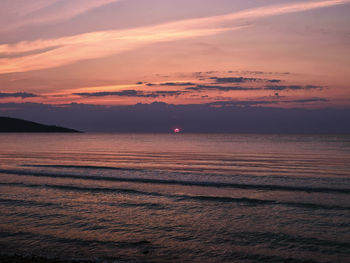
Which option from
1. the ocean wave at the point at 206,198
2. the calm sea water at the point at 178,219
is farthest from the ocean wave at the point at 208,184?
the ocean wave at the point at 206,198

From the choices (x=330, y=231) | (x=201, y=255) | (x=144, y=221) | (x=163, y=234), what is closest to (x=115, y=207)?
(x=144, y=221)

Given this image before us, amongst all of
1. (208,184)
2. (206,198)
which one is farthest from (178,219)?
(208,184)

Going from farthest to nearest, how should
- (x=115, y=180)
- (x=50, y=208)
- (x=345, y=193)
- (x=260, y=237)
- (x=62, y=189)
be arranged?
1. (x=115, y=180)
2. (x=62, y=189)
3. (x=345, y=193)
4. (x=50, y=208)
5. (x=260, y=237)

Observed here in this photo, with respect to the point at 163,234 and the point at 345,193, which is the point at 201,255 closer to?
the point at 163,234

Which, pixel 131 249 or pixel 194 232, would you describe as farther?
pixel 194 232

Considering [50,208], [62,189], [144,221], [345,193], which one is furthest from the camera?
[62,189]

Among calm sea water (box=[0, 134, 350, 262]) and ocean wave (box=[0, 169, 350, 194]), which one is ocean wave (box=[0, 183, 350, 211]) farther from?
ocean wave (box=[0, 169, 350, 194])

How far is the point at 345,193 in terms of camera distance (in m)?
18.8

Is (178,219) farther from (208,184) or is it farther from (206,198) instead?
(208,184)

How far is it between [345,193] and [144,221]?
12772 mm

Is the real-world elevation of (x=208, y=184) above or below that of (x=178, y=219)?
below

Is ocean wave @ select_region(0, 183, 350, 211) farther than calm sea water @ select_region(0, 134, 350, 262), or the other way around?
ocean wave @ select_region(0, 183, 350, 211)

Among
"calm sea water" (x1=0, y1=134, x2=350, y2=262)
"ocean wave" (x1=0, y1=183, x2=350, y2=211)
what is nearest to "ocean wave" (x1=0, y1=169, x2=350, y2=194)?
"calm sea water" (x1=0, y1=134, x2=350, y2=262)

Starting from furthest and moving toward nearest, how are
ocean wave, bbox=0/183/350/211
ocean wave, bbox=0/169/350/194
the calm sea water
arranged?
ocean wave, bbox=0/169/350/194
ocean wave, bbox=0/183/350/211
the calm sea water
